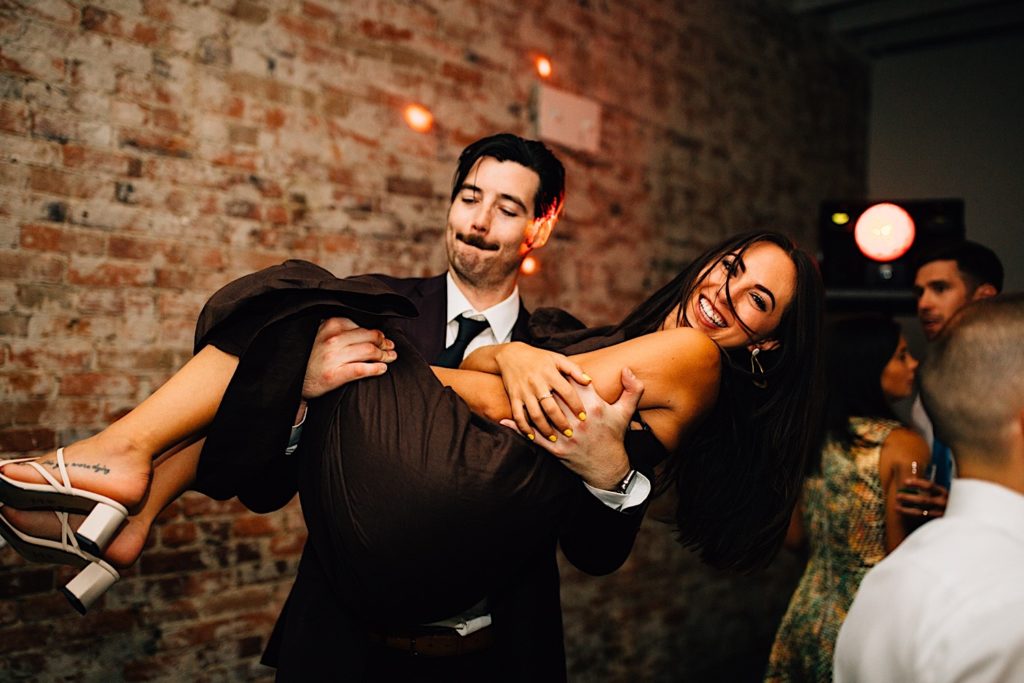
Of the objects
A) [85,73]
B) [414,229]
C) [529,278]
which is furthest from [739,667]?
[85,73]

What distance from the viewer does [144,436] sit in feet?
3.92

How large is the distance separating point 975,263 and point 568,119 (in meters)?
1.78

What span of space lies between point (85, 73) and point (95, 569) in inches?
59.5

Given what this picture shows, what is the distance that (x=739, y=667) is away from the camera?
4.18 m

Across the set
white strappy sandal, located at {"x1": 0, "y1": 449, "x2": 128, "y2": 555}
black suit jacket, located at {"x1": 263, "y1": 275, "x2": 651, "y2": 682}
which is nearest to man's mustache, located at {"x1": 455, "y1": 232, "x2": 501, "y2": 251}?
black suit jacket, located at {"x1": 263, "y1": 275, "x2": 651, "y2": 682}

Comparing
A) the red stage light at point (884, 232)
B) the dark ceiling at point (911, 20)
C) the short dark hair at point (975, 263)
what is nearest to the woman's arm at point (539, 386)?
the short dark hair at point (975, 263)

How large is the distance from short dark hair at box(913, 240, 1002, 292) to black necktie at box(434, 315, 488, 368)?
2213mm

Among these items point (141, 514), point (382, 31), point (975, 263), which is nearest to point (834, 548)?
point (975, 263)

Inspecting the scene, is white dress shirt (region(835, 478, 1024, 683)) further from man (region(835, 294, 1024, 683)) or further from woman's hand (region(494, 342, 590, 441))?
woman's hand (region(494, 342, 590, 441))

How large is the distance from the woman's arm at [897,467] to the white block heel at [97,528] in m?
2.29

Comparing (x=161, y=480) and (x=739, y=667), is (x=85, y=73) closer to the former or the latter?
(x=161, y=480)

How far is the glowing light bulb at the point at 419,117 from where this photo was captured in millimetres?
2850

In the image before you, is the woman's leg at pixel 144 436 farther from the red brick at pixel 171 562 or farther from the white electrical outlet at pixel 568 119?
the white electrical outlet at pixel 568 119

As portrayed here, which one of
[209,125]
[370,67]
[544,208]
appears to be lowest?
[544,208]
